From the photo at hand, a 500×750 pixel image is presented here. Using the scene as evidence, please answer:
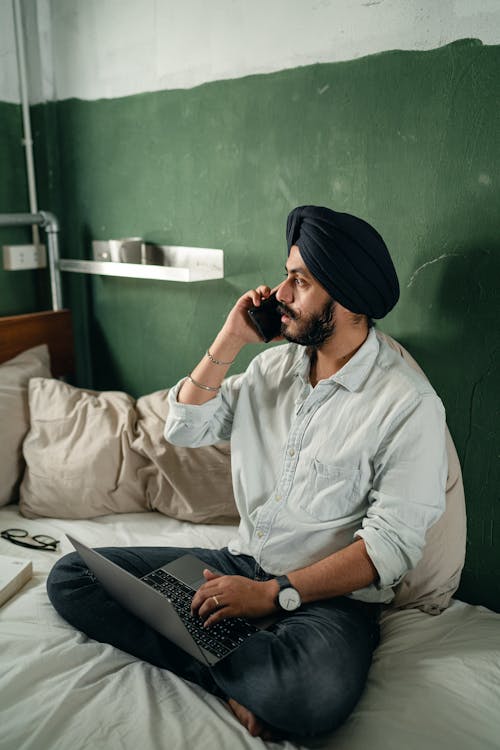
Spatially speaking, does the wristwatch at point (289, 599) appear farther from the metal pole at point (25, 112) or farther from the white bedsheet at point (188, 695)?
the metal pole at point (25, 112)

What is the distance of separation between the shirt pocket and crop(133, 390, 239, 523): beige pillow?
1.67ft

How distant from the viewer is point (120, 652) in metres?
1.32

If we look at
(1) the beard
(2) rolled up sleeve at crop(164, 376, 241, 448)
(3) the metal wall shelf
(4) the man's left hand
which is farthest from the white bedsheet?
(3) the metal wall shelf

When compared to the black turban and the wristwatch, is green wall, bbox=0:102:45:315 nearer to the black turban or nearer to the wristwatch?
the black turban

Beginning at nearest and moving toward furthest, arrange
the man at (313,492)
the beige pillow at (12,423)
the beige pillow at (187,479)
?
1. the man at (313,492)
2. the beige pillow at (187,479)
3. the beige pillow at (12,423)

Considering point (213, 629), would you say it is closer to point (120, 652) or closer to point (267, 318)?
point (120, 652)

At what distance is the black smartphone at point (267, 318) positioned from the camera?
1.53 metres

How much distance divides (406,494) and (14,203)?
1.89 m

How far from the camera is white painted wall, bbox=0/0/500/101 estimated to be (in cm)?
149

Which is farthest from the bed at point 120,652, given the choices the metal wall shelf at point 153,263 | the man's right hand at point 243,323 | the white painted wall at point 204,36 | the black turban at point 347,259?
the white painted wall at point 204,36

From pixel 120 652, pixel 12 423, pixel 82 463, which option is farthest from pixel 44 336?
pixel 120 652

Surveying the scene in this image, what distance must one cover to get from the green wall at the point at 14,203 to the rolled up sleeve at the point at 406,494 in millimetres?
1736

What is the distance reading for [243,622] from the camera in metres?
1.28

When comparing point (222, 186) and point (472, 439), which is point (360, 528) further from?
point (222, 186)
